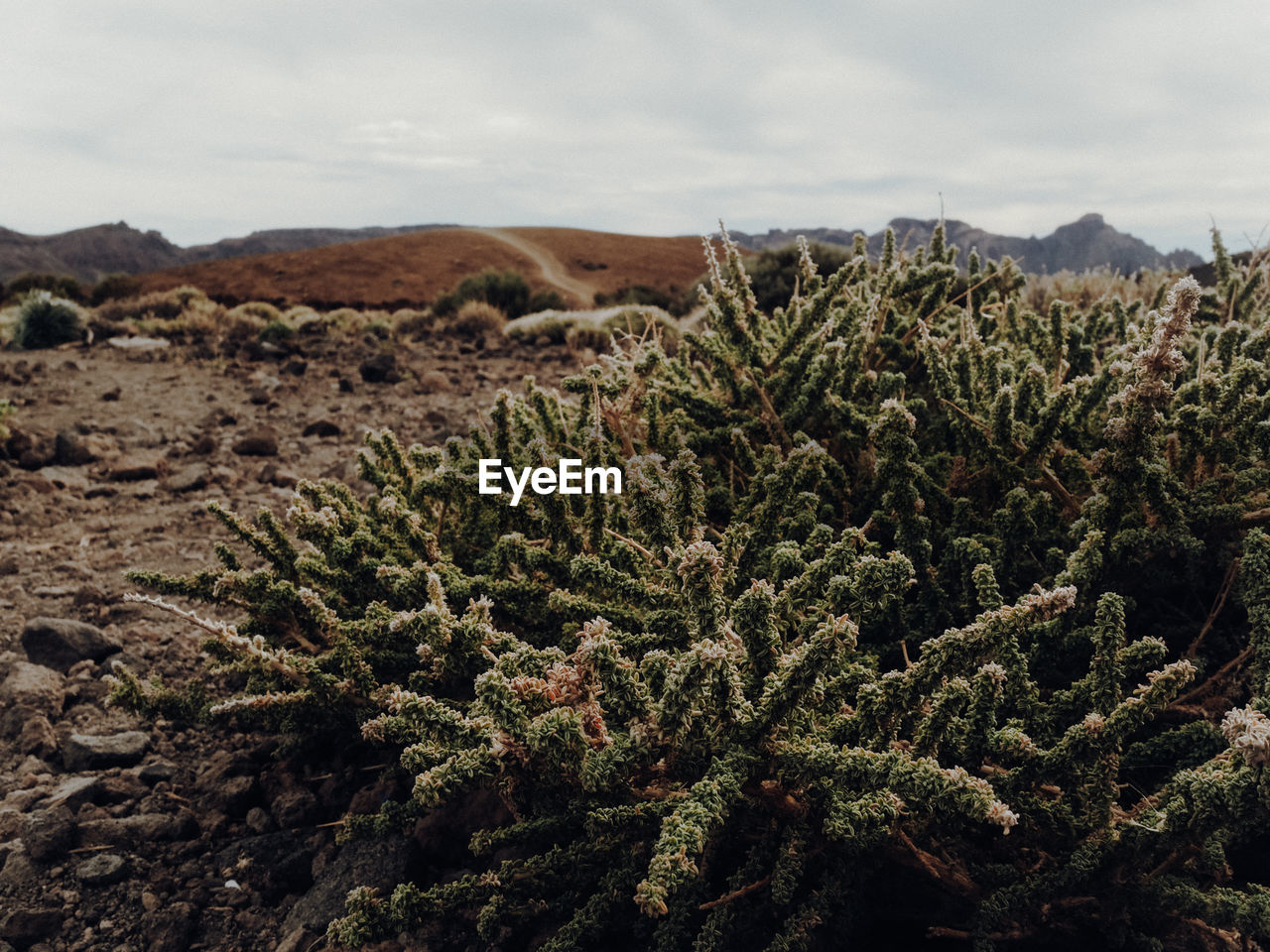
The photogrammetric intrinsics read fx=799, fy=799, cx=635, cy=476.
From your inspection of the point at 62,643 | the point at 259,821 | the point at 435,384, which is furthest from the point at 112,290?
the point at 259,821

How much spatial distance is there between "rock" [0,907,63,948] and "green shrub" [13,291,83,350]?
11752mm

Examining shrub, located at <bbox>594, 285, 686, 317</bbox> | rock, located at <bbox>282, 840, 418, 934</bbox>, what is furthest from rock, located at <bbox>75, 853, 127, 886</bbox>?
shrub, located at <bbox>594, 285, 686, 317</bbox>

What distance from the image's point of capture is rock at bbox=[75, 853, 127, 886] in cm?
246

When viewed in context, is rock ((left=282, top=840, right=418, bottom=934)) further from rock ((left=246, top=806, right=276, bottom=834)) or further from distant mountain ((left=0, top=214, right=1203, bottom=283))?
distant mountain ((left=0, top=214, right=1203, bottom=283))

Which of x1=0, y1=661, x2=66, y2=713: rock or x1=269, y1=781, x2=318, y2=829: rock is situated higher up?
x1=0, y1=661, x2=66, y2=713: rock

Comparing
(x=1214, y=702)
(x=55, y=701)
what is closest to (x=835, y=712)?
(x=1214, y=702)

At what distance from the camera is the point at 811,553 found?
2.26 m

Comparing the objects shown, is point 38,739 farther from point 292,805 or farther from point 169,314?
point 169,314

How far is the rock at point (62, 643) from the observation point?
349 centimetres

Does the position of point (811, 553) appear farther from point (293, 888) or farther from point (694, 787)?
point (293, 888)

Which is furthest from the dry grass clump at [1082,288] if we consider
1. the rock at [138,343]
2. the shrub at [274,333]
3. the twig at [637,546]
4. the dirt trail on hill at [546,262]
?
the dirt trail on hill at [546,262]

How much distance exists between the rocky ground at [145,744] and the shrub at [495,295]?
12.2 metres

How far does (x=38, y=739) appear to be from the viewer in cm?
303

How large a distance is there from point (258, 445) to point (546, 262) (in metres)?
51.2
